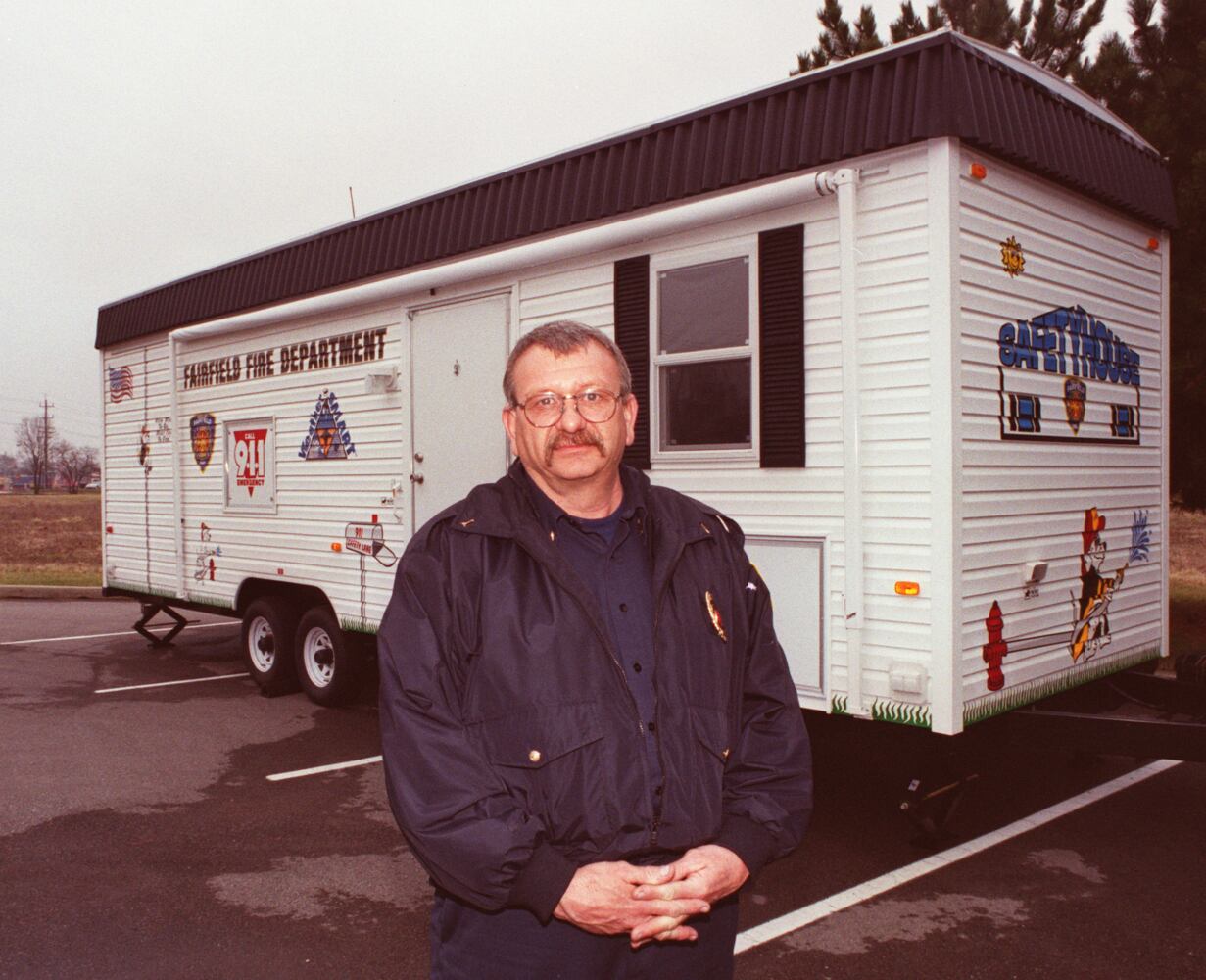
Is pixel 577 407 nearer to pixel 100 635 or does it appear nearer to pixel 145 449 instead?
pixel 145 449

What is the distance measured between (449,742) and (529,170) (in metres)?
4.52

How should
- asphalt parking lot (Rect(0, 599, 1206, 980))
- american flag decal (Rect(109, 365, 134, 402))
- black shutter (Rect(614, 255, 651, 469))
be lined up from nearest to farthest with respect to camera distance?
asphalt parking lot (Rect(0, 599, 1206, 980)) < black shutter (Rect(614, 255, 651, 469)) < american flag decal (Rect(109, 365, 134, 402))

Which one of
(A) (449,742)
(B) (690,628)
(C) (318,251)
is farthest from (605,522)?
(C) (318,251)

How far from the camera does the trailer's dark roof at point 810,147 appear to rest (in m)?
4.29

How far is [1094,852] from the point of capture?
4820 millimetres

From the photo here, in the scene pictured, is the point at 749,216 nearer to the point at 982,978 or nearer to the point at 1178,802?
the point at 982,978

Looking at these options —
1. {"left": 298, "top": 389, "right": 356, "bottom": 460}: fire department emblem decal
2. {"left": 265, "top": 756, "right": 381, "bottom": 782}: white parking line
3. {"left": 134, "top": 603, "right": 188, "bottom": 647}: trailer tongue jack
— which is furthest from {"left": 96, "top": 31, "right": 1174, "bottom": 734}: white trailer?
{"left": 134, "top": 603, "right": 188, "bottom": 647}: trailer tongue jack

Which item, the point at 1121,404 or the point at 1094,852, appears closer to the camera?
the point at 1094,852

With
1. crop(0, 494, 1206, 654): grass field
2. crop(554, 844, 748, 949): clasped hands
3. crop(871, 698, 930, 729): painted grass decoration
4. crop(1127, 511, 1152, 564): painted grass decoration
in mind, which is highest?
crop(1127, 511, 1152, 564): painted grass decoration

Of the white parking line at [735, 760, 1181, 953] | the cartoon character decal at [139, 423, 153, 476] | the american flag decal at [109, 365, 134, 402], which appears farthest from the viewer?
the american flag decal at [109, 365, 134, 402]

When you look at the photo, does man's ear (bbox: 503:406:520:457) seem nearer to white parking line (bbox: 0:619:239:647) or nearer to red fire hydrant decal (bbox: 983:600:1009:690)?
red fire hydrant decal (bbox: 983:600:1009:690)

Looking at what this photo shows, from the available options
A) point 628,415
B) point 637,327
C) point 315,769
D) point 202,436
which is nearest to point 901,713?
point 637,327

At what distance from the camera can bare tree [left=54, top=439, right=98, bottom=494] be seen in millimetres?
90106

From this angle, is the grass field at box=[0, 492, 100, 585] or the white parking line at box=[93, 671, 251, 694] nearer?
the white parking line at box=[93, 671, 251, 694]
